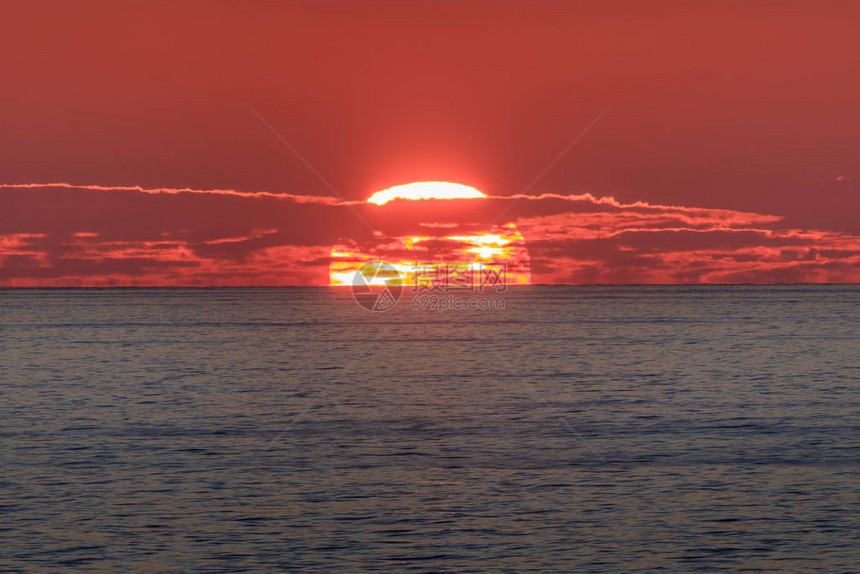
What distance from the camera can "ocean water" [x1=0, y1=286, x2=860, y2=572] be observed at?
2144 cm

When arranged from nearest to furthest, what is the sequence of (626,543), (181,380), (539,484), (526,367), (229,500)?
1. (626,543)
2. (229,500)
3. (539,484)
4. (181,380)
5. (526,367)

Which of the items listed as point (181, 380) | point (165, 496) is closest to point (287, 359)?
point (181, 380)

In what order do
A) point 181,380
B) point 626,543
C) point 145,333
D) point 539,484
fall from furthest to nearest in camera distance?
point 145,333, point 181,380, point 539,484, point 626,543

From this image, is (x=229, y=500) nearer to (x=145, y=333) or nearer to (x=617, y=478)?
(x=617, y=478)

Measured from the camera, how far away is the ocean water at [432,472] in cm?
2144

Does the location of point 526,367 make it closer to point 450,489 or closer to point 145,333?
point 450,489

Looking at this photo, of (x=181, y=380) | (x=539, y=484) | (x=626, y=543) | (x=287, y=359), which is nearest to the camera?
(x=626, y=543)

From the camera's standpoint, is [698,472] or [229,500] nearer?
[229,500]

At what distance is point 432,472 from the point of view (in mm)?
29906

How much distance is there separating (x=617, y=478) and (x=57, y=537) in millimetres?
15432

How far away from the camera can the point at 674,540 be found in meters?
22.2

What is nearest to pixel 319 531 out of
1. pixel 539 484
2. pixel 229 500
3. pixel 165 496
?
pixel 229 500

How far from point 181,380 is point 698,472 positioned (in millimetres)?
42180

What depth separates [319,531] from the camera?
23.1 m
